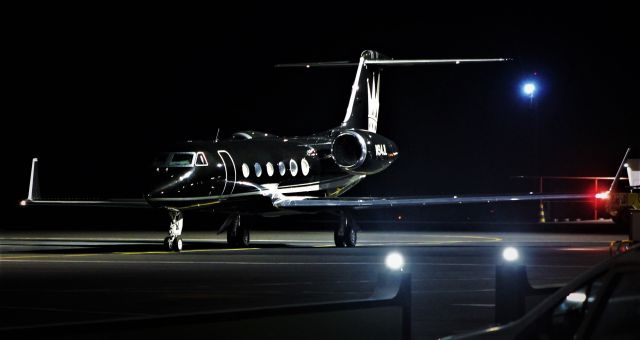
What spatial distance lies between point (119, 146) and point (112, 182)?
6209 millimetres

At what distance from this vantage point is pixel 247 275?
65.5ft

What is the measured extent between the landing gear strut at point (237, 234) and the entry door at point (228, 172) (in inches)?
60.0

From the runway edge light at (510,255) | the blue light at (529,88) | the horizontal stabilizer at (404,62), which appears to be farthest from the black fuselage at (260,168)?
the blue light at (529,88)

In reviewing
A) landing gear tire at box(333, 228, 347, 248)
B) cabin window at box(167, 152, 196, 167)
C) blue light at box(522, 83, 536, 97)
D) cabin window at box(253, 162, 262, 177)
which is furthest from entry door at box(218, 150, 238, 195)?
blue light at box(522, 83, 536, 97)

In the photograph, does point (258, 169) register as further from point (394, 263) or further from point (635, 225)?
point (394, 263)

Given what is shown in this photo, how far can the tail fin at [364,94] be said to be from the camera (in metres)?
37.9

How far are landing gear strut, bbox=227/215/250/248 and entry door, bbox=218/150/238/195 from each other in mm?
1524

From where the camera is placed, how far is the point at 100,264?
22.8 m

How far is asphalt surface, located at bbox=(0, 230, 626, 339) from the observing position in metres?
14.2

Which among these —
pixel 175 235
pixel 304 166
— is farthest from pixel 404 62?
pixel 175 235

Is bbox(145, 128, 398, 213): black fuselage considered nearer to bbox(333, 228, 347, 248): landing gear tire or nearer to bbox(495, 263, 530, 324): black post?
bbox(333, 228, 347, 248): landing gear tire

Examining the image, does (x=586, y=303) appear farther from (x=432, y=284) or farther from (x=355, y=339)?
(x=432, y=284)

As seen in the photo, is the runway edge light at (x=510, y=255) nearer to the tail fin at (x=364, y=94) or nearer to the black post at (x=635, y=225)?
the black post at (x=635, y=225)

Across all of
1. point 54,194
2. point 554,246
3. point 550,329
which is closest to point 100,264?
point 554,246
